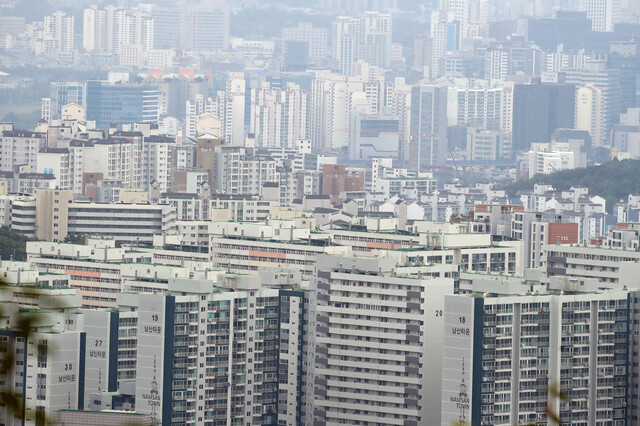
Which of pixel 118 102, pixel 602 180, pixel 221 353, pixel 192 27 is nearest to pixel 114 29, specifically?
pixel 192 27

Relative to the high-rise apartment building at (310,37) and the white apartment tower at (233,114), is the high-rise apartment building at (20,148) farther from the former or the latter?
the high-rise apartment building at (310,37)

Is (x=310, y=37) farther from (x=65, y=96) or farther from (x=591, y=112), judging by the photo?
(x=65, y=96)

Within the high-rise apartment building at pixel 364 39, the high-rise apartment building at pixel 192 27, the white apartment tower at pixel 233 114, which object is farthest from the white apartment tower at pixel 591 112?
the high-rise apartment building at pixel 192 27

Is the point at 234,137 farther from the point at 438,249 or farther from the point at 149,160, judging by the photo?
the point at 438,249

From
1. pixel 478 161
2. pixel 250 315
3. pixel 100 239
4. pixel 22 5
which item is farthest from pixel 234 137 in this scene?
pixel 250 315

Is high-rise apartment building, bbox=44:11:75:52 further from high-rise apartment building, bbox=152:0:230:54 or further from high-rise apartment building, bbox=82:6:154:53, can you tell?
high-rise apartment building, bbox=152:0:230:54

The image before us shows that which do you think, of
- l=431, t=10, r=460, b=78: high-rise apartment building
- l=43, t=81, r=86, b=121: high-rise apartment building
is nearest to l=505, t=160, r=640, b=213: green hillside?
l=43, t=81, r=86, b=121: high-rise apartment building
